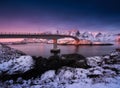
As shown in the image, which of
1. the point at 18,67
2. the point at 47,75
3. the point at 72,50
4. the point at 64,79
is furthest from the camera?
the point at 72,50

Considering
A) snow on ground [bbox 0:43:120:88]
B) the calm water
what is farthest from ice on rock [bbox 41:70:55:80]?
the calm water

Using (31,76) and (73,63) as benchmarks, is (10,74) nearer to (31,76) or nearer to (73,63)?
(31,76)

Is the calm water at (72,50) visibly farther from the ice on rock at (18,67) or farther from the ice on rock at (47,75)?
the ice on rock at (47,75)

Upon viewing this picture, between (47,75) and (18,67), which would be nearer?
(47,75)

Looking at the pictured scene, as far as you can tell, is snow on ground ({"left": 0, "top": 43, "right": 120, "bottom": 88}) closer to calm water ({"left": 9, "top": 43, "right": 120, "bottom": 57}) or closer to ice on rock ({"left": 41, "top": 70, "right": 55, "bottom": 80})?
ice on rock ({"left": 41, "top": 70, "right": 55, "bottom": 80})

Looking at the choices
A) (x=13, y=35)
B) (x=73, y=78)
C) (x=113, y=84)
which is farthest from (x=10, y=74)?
(x=13, y=35)

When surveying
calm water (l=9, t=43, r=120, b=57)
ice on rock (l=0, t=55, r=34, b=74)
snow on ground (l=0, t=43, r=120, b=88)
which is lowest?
calm water (l=9, t=43, r=120, b=57)

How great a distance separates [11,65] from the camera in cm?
1989

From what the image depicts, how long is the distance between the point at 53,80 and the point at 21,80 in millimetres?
3517

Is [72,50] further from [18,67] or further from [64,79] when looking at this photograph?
[64,79]

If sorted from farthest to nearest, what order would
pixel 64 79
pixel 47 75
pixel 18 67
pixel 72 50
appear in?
pixel 72 50
pixel 18 67
pixel 47 75
pixel 64 79

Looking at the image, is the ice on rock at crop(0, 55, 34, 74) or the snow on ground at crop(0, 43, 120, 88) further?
the ice on rock at crop(0, 55, 34, 74)

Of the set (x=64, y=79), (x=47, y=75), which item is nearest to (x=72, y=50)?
(x=47, y=75)

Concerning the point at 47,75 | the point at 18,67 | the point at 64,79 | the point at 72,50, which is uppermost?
the point at 18,67
